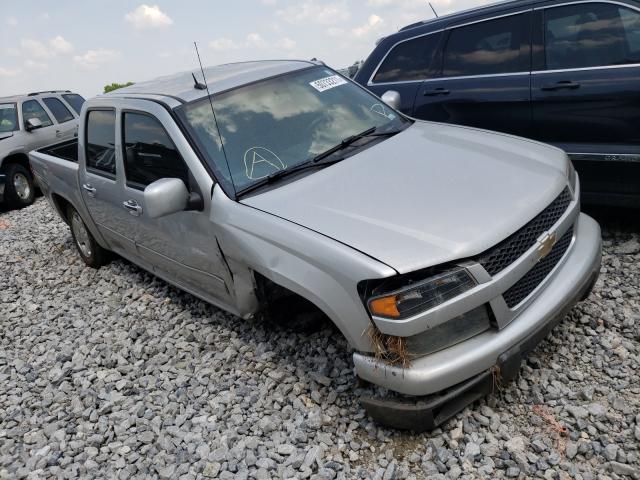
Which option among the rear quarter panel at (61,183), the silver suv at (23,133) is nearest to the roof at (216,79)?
the rear quarter panel at (61,183)

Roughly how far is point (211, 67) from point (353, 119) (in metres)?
1.54

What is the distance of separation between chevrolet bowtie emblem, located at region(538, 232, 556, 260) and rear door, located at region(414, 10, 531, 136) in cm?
190

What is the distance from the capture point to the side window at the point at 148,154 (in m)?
3.46

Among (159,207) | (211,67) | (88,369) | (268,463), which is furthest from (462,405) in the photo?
(211,67)

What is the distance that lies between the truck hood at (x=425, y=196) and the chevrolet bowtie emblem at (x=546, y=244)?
0.46ft

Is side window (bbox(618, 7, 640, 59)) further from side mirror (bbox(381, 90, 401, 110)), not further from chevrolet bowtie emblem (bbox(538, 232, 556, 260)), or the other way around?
chevrolet bowtie emblem (bbox(538, 232, 556, 260))

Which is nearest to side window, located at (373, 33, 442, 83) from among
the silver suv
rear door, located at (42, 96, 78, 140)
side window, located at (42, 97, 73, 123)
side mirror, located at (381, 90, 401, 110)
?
side mirror, located at (381, 90, 401, 110)

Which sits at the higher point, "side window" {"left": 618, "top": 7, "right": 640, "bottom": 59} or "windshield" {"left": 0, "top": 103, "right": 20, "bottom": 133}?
"side window" {"left": 618, "top": 7, "right": 640, "bottom": 59}

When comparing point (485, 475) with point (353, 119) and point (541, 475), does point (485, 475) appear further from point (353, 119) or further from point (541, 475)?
point (353, 119)

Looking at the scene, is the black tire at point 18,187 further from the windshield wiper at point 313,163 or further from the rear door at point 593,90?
the rear door at point 593,90

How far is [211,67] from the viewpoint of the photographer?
4590mm

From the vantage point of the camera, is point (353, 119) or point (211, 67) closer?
point (353, 119)

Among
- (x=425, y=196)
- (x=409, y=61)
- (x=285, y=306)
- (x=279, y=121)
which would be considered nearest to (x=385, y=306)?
(x=425, y=196)

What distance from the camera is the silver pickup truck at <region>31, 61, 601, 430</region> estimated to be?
94.7 inches
